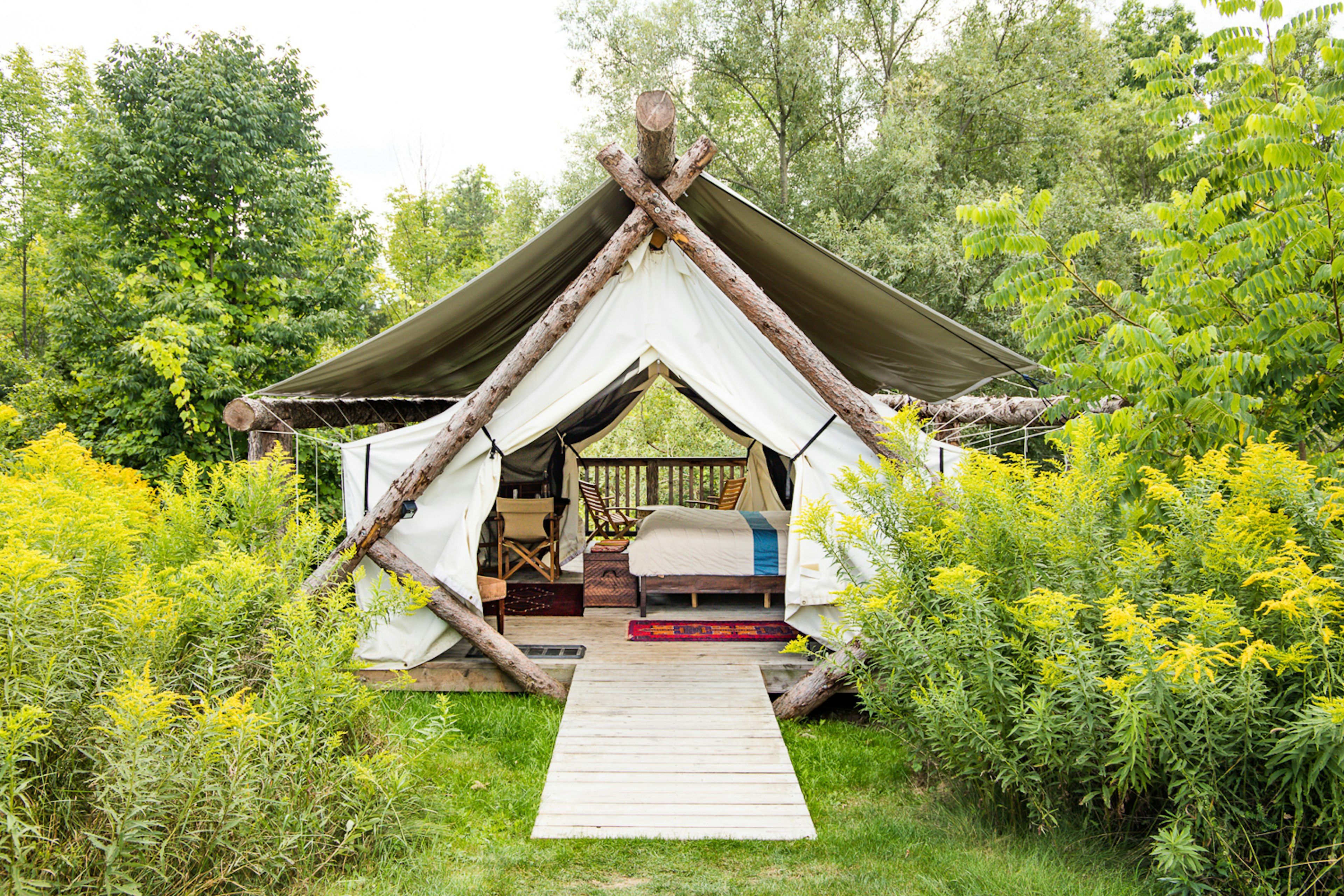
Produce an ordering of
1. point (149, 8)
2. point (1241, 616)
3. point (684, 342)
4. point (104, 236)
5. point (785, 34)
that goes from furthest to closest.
→ point (149, 8)
point (785, 34)
point (104, 236)
point (684, 342)
point (1241, 616)

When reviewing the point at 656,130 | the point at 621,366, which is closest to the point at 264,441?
the point at 621,366

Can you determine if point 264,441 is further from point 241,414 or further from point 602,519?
point 602,519

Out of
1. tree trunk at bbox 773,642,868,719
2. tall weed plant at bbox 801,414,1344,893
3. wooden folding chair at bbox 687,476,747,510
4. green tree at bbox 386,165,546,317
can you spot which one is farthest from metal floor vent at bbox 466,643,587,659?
green tree at bbox 386,165,546,317

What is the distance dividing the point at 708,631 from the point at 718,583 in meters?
0.48

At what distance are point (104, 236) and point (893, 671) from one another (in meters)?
10.6

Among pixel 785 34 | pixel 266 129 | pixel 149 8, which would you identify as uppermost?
pixel 149 8

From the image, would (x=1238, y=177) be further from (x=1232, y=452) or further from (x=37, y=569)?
(x=37, y=569)

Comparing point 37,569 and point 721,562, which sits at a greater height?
point 37,569

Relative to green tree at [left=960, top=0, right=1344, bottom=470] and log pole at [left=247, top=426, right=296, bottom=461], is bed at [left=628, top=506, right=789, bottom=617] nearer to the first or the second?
log pole at [left=247, top=426, right=296, bottom=461]

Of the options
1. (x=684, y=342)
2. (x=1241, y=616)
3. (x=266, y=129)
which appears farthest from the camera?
(x=266, y=129)

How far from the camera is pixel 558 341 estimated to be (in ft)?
13.9

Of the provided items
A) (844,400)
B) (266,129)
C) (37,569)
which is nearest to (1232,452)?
(844,400)

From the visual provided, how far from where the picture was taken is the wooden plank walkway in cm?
285

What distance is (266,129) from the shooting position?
10.7 meters
